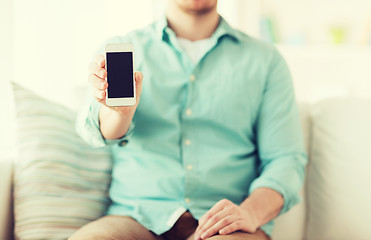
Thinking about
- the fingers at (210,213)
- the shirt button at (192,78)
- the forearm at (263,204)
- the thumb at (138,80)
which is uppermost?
the thumb at (138,80)

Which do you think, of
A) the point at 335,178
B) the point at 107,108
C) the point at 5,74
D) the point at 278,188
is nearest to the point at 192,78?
the point at 107,108

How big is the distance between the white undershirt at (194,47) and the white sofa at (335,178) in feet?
1.36

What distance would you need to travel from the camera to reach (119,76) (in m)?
0.94

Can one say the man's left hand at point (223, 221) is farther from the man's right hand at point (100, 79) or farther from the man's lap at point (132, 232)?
the man's right hand at point (100, 79)

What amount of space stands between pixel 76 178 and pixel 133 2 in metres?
1.21

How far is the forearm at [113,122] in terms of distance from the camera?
1044 millimetres

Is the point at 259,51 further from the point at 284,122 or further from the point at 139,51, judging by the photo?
the point at 139,51

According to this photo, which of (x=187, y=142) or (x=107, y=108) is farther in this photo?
(x=187, y=142)

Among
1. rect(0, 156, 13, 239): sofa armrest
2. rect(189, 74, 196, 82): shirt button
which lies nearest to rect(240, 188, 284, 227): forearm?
rect(189, 74, 196, 82): shirt button

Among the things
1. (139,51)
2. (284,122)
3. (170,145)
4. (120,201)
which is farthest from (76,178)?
(284,122)

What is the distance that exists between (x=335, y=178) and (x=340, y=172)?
0.08 feet

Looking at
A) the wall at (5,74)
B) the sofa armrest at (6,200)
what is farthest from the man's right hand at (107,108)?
the wall at (5,74)

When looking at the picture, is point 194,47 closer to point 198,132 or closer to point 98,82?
point 198,132

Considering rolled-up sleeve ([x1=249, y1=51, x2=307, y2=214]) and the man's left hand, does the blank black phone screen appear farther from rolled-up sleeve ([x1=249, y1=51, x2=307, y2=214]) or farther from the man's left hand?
rolled-up sleeve ([x1=249, y1=51, x2=307, y2=214])
